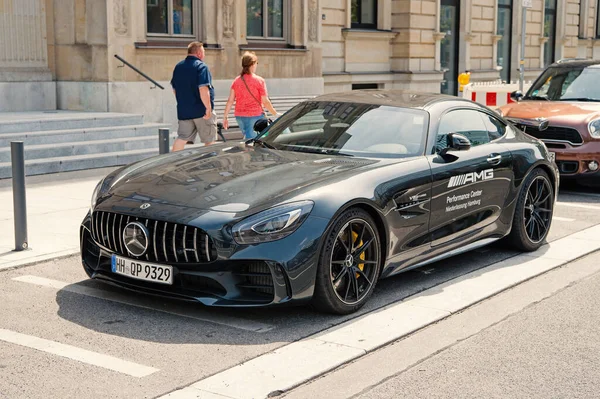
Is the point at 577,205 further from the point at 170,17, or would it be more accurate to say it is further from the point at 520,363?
the point at 170,17

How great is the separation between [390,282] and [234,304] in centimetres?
180

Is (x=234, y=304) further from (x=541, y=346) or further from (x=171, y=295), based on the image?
(x=541, y=346)

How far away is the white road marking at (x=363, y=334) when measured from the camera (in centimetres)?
495

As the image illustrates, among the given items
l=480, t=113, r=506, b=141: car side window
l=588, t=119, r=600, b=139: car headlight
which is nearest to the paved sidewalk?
l=480, t=113, r=506, b=141: car side window

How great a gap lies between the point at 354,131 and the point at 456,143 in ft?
2.56

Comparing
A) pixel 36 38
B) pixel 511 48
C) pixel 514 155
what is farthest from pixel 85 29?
pixel 511 48

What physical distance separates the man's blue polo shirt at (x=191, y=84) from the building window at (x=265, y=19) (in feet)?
27.8

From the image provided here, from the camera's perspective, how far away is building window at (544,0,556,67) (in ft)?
112

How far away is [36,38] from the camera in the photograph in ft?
54.5

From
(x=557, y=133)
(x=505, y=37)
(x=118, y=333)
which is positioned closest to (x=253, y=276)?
(x=118, y=333)

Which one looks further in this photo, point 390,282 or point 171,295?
point 390,282

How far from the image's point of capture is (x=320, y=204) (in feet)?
19.9

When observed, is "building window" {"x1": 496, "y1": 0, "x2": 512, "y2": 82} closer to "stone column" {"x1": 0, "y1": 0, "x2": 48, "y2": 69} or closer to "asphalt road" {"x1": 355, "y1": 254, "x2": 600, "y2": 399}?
"stone column" {"x1": 0, "y1": 0, "x2": 48, "y2": 69}

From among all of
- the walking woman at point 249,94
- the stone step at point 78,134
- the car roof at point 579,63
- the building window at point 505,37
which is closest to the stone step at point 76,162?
the stone step at point 78,134
